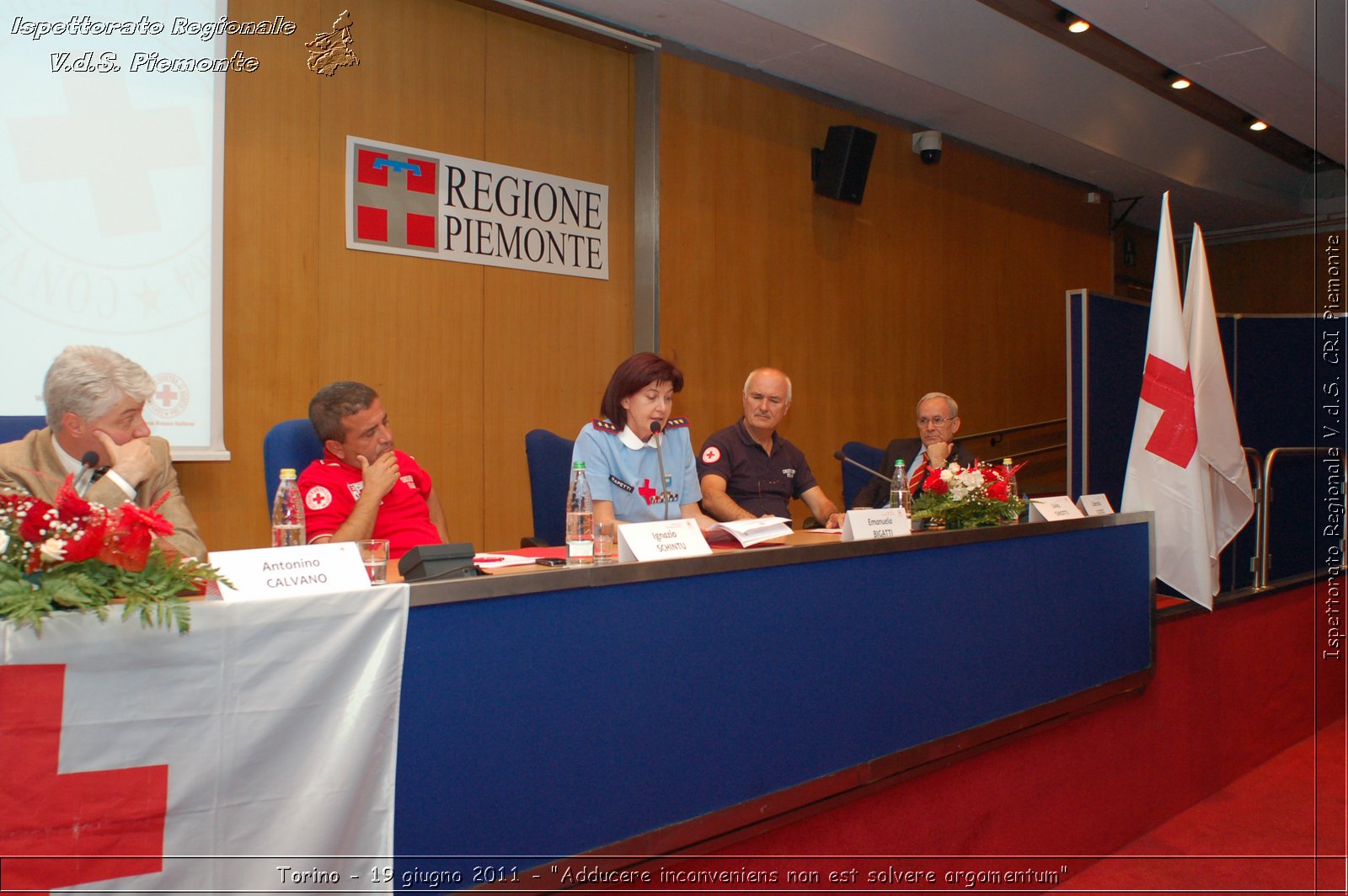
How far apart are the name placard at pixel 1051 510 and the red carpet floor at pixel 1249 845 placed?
0.92 metres

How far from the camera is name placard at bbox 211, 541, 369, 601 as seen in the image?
1339 mm

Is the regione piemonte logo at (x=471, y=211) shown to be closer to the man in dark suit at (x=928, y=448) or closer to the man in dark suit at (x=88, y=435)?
the man in dark suit at (x=928, y=448)

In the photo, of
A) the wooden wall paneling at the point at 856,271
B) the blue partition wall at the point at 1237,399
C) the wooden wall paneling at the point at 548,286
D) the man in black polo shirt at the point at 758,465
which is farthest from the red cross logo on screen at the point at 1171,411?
the wooden wall paneling at the point at 548,286

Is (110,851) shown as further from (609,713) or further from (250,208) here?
(250,208)

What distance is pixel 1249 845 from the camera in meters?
2.78

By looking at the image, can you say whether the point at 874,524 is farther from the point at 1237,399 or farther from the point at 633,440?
the point at 1237,399

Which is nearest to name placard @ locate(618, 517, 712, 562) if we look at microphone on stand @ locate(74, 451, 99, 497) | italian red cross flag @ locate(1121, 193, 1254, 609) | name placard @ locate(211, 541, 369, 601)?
name placard @ locate(211, 541, 369, 601)

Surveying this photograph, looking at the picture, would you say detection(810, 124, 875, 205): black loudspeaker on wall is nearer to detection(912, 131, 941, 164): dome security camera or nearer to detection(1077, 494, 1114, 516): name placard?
detection(912, 131, 941, 164): dome security camera

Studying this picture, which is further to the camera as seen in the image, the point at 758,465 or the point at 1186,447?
the point at 758,465

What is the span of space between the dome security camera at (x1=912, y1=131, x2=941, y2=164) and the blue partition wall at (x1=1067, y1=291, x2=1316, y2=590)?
148cm

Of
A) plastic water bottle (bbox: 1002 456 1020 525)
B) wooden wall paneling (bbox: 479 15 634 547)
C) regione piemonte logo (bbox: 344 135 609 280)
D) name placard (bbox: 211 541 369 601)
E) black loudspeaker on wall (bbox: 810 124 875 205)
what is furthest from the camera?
black loudspeaker on wall (bbox: 810 124 875 205)

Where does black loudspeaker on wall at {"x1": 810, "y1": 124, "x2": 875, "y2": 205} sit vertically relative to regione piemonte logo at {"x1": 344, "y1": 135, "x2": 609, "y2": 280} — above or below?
above

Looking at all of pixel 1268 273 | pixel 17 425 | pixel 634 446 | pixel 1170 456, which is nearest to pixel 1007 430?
pixel 1170 456

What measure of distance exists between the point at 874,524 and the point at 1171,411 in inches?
A: 58.3
